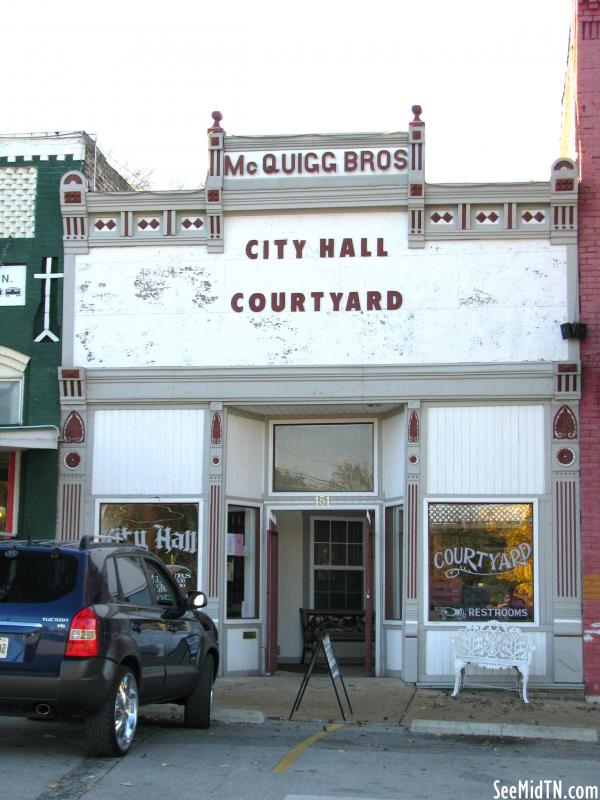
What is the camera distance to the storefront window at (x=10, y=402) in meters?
14.7

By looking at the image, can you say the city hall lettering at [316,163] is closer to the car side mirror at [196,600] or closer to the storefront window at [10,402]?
the storefront window at [10,402]

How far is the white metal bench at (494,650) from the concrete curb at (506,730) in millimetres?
1444

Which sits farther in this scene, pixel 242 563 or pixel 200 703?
pixel 242 563

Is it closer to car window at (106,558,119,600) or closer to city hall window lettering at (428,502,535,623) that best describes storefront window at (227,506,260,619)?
city hall window lettering at (428,502,535,623)

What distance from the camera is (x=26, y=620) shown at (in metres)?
8.16

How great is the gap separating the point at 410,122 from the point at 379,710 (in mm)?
7521


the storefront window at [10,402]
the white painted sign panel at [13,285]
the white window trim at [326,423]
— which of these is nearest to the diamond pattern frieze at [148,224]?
the white painted sign panel at [13,285]

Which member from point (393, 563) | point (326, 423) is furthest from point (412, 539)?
point (326, 423)

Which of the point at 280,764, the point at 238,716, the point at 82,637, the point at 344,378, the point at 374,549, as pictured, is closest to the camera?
the point at 82,637

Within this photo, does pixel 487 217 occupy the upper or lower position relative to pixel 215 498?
upper

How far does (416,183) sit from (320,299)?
196 centimetres

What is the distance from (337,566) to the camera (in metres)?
17.3

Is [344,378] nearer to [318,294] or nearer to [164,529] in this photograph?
[318,294]

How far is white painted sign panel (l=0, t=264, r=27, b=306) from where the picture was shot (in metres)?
14.9
